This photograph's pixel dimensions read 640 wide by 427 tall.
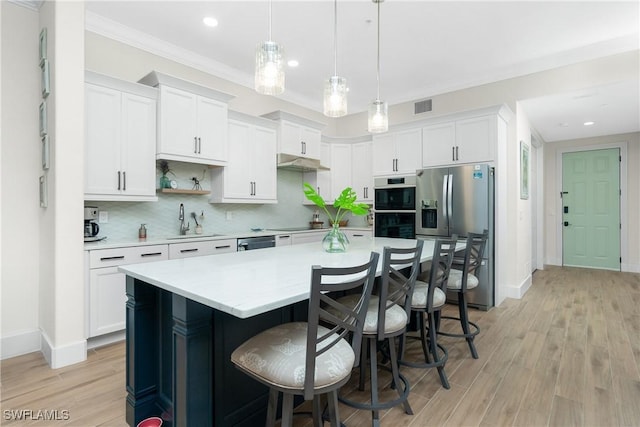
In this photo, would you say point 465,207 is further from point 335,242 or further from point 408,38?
point 335,242

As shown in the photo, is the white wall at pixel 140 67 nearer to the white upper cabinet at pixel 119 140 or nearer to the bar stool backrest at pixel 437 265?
the white upper cabinet at pixel 119 140

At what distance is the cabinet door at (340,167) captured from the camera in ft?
18.5

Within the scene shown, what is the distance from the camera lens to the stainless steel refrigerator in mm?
3928

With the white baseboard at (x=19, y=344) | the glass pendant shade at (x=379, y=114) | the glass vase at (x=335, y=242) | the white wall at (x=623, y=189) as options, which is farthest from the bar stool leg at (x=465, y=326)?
the white wall at (x=623, y=189)

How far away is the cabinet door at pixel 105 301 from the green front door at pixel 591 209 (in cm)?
794

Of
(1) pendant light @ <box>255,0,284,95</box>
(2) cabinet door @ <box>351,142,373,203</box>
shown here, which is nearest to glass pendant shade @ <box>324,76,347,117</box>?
(1) pendant light @ <box>255,0,284,95</box>

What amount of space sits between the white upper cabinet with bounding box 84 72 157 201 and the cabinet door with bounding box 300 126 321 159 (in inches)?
88.0

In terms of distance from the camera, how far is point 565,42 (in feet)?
12.0

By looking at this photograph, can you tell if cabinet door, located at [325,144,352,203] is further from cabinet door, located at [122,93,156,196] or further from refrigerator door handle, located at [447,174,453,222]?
cabinet door, located at [122,93,156,196]

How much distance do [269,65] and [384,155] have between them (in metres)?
3.15

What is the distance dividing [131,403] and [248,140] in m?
3.24

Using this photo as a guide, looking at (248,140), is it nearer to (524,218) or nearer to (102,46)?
(102,46)

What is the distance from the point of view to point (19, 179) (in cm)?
271

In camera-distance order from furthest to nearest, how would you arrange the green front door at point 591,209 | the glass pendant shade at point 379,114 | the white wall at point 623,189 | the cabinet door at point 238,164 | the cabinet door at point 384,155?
the green front door at point 591,209, the white wall at point 623,189, the cabinet door at point 384,155, the cabinet door at point 238,164, the glass pendant shade at point 379,114
